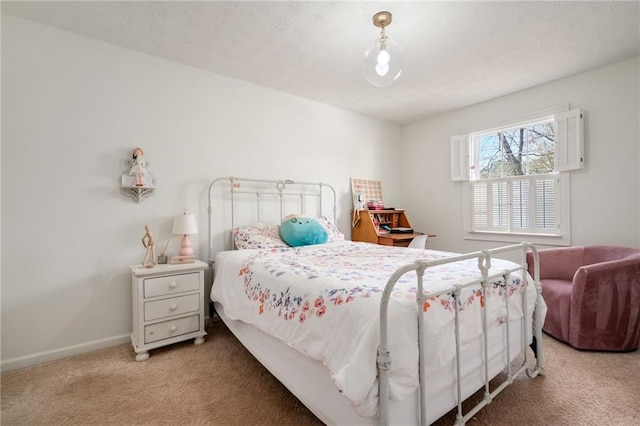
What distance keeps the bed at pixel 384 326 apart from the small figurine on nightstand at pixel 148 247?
2.12 ft

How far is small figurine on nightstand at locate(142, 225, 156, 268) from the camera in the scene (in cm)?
231

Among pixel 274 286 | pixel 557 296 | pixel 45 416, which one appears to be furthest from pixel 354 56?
pixel 45 416

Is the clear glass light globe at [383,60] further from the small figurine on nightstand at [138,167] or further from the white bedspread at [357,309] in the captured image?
the small figurine on nightstand at [138,167]

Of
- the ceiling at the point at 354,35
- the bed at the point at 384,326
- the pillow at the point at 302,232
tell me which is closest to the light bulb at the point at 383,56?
the ceiling at the point at 354,35

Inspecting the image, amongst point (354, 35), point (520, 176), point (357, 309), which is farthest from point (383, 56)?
point (520, 176)

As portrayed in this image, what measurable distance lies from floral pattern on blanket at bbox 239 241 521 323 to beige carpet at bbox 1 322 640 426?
1.70 feet

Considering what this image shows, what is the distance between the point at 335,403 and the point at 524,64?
3.27 metres

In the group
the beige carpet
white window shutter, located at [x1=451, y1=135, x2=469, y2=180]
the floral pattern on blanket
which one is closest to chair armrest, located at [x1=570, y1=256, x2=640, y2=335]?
the beige carpet

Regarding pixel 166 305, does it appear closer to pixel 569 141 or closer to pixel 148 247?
pixel 148 247

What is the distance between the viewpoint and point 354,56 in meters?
2.58

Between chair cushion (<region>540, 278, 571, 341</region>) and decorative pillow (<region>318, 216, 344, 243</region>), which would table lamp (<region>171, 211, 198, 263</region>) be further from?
chair cushion (<region>540, 278, 571, 341</region>)

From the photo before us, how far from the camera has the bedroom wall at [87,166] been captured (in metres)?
2.04

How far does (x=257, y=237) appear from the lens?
2.77m

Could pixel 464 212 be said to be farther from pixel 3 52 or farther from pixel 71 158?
pixel 3 52
